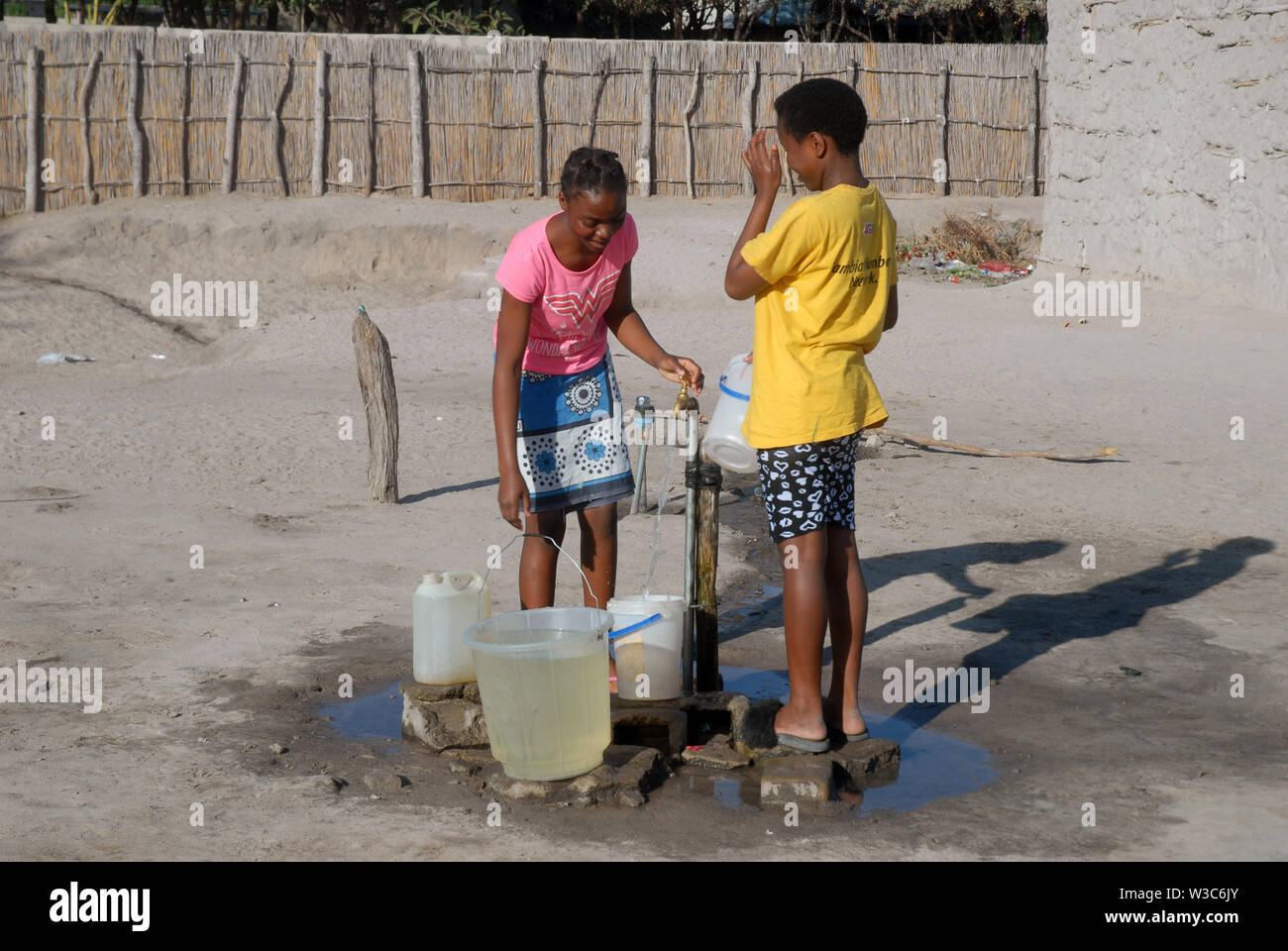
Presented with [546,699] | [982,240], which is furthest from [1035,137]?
[546,699]

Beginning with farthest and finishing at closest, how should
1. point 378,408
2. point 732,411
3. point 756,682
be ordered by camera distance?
point 378,408, point 732,411, point 756,682

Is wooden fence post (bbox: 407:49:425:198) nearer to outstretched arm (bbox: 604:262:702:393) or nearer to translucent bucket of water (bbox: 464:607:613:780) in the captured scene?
outstretched arm (bbox: 604:262:702:393)

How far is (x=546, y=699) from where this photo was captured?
11.4 ft

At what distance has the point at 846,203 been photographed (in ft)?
11.5

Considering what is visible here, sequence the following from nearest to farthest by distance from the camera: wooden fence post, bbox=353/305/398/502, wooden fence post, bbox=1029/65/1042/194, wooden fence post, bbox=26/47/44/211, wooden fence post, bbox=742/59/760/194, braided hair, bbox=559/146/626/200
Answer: braided hair, bbox=559/146/626/200
wooden fence post, bbox=353/305/398/502
wooden fence post, bbox=26/47/44/211
wooden fence post, bbox=742/59/760/194
wooden fence post, bbox=1029/65/1042/194

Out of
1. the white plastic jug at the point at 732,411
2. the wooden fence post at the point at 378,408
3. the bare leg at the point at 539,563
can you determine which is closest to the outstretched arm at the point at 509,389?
the bare leg at the point at 539,563

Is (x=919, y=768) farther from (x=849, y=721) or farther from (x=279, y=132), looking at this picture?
(x=279, y=132)

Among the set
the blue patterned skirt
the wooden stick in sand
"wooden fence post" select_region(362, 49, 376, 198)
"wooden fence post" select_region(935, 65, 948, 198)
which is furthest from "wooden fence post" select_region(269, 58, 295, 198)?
the blue patterned skirt

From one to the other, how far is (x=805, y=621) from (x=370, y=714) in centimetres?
Result: 146

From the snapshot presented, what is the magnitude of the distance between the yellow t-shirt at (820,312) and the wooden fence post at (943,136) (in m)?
16.3

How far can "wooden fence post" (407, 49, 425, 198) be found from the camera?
17.7 meters

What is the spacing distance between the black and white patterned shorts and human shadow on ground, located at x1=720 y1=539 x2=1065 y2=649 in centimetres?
131

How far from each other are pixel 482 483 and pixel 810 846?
4543mm
